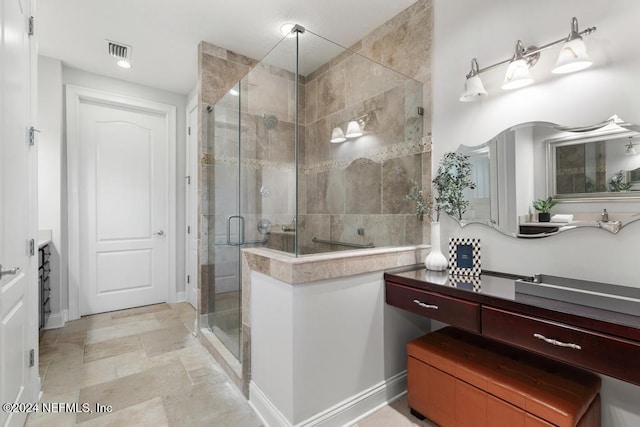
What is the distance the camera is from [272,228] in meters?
2.09

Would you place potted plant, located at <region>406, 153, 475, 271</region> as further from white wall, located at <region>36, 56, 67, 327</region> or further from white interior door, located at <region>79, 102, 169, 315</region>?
white wall, located at <region>36, 56, 67, 327</region>

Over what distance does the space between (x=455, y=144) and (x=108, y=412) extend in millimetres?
2791

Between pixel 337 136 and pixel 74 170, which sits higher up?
pixel 337 136

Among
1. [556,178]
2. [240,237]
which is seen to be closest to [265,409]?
[240,237]

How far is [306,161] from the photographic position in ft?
7.52

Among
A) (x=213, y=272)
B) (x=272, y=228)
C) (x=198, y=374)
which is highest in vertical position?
(x=272, y=228)

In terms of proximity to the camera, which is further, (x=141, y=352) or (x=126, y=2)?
(x=141, y=352)

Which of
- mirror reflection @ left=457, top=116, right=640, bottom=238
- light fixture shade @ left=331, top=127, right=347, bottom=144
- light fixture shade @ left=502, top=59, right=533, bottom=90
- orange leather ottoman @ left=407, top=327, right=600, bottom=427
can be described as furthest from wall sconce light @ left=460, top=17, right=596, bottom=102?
orange leather ottoman @ left=407, top=327, right=600, bottom=427

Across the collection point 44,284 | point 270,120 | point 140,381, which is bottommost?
point 140,381

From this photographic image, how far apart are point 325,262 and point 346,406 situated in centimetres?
84

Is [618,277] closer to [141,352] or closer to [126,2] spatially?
[141,352]

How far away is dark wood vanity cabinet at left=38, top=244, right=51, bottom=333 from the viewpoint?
113 inches

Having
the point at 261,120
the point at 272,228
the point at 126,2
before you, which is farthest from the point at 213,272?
the point at 126,2

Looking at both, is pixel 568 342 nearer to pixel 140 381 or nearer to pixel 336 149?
pixel 336 149
